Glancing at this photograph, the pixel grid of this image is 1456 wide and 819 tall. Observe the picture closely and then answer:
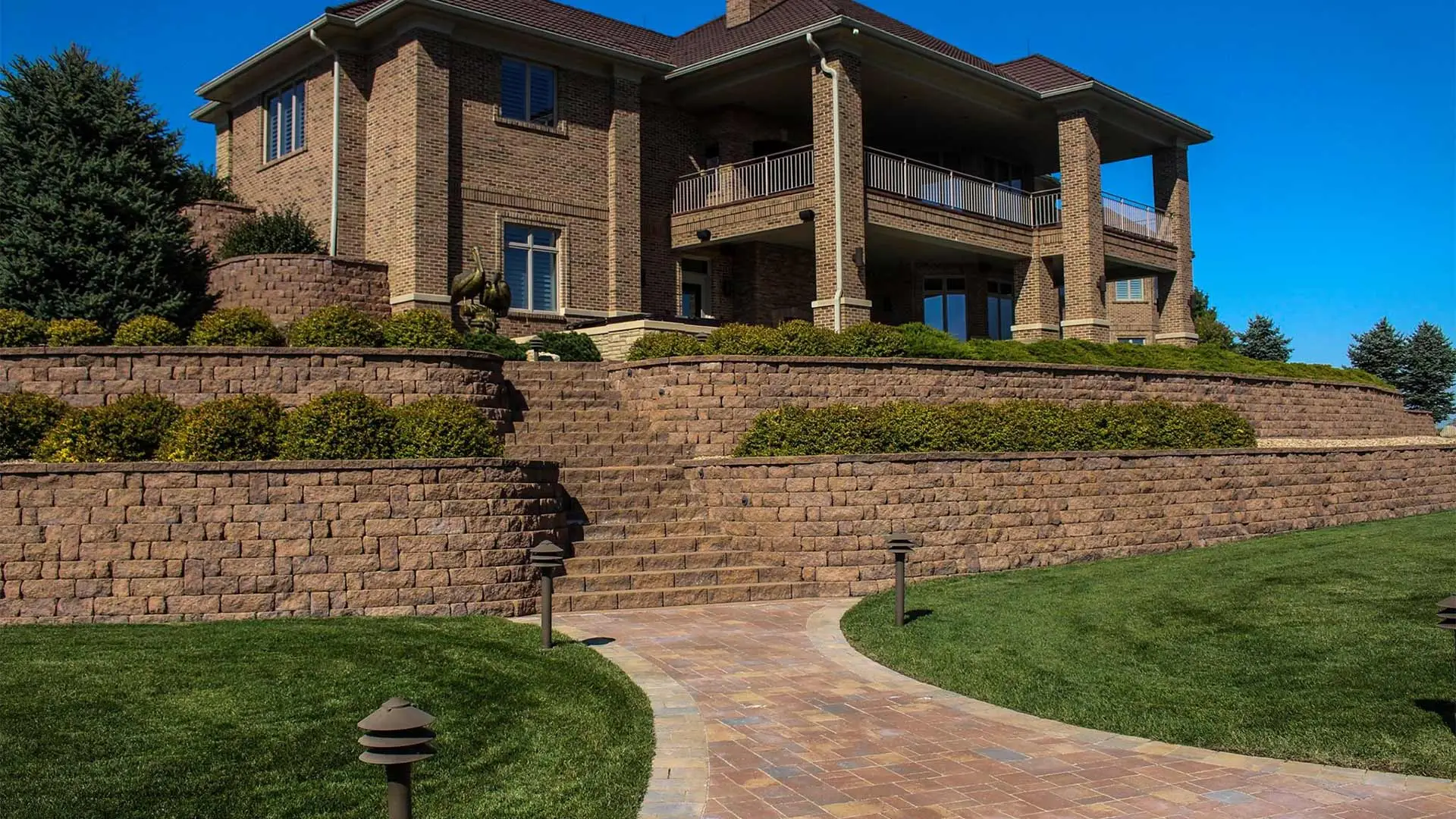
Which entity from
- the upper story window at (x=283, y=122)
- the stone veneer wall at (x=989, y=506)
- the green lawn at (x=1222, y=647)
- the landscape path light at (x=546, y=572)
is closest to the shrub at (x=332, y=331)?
the stone veneer wall at (x=989, y=506)

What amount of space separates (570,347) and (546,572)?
875cm

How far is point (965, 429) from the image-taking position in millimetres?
14523

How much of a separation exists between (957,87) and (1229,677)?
1871cm

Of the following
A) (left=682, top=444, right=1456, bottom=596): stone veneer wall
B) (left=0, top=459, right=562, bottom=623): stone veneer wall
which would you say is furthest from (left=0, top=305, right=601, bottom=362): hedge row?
(left=682, top=444, right=1456, bottom=596): stone veneer wall

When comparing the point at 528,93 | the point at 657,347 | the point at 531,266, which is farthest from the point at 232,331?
the point at 528,93

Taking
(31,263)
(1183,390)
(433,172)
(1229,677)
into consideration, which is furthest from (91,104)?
(1183,390)

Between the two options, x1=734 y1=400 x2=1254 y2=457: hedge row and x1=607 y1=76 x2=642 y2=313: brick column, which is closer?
x1=734 y1=400 x2=1254 y2=457: hedge row

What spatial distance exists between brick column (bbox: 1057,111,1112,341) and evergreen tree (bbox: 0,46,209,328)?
18184 millimetres

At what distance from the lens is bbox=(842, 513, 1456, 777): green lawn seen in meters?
6.84

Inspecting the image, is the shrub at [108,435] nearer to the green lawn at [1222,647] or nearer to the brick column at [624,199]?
the green lawn at [1222,647]

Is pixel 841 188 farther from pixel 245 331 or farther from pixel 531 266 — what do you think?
pixel 245 331

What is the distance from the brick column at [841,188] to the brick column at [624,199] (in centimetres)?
397

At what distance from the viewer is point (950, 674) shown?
28.3ft

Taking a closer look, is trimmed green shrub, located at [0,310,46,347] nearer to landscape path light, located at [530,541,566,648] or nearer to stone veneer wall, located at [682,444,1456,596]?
stone veneer wall, located at [682,444,1456,596]
